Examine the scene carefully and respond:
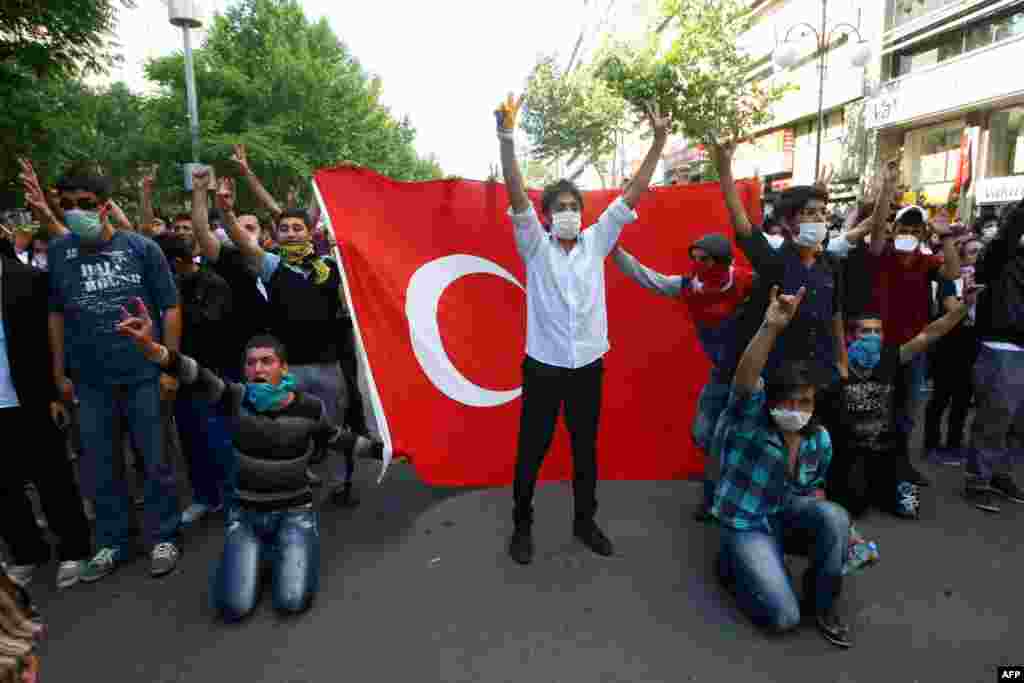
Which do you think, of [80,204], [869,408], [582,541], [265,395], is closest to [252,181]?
[80,204]

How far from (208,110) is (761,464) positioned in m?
22.0

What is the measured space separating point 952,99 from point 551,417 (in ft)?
68.5

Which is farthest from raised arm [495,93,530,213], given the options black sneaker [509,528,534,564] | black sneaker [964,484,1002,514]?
black sneaker [964,484,1002,514]

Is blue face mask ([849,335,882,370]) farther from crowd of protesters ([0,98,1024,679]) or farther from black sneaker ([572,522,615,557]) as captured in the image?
black sneaker ([572,522,615,557])

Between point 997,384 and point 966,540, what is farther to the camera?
point 997,384

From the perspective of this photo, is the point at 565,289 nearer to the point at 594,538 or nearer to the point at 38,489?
the point at 594,538

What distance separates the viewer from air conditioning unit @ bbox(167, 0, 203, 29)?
15273 mm

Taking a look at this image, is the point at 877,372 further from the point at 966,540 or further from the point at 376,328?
the point at 376,328

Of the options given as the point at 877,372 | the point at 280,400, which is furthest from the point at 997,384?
the point at 280,400

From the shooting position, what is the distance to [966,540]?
371 cm

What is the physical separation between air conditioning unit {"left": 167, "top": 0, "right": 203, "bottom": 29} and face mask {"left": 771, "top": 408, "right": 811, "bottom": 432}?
17.3 m

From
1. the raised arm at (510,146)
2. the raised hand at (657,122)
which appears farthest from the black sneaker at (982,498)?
the raised arm at (510,146)

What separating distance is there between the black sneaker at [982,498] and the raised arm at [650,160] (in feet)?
9.84

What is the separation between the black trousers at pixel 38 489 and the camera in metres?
3.34
